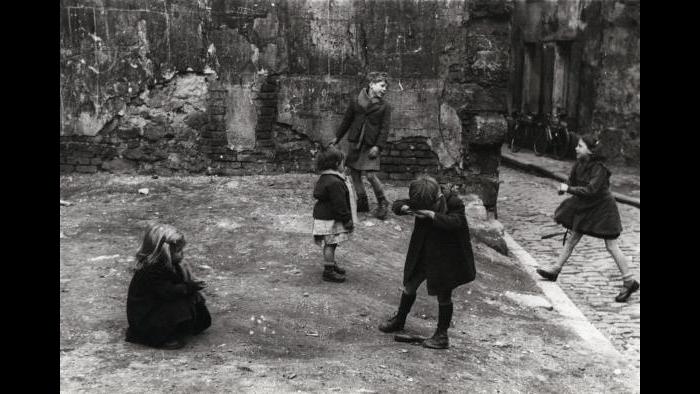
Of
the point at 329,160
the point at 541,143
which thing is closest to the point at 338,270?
the point at 329,160

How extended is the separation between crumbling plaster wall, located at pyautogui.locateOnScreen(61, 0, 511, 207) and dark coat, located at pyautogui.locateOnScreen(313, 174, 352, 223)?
3.65m

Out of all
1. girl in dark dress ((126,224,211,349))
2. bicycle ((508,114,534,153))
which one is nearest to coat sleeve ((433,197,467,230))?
girl in dark dress ((126,224,211,349))

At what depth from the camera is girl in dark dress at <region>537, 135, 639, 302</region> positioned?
842cm

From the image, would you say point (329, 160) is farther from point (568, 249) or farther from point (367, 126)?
point (568, 249)

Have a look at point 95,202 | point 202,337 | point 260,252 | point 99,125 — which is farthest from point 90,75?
point 202,337

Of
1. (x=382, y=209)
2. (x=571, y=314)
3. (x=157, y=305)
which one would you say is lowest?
(x=571, y=314)

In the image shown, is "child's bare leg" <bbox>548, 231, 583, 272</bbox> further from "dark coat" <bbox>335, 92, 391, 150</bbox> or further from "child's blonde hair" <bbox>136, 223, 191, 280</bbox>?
"child's blonde hair" <bbox>136, 223, 191, 280</bbox>

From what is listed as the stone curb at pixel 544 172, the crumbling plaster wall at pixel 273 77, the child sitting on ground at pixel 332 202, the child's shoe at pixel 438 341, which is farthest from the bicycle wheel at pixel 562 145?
the child's shoe at pixel 438 341

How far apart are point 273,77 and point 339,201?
3985 mm

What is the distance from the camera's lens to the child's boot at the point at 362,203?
967 centimetres

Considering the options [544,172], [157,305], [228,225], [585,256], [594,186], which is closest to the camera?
[157,305]

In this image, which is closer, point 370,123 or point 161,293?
point 161,293

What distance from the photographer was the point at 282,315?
6.59m

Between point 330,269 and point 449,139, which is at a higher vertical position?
point 449,139
